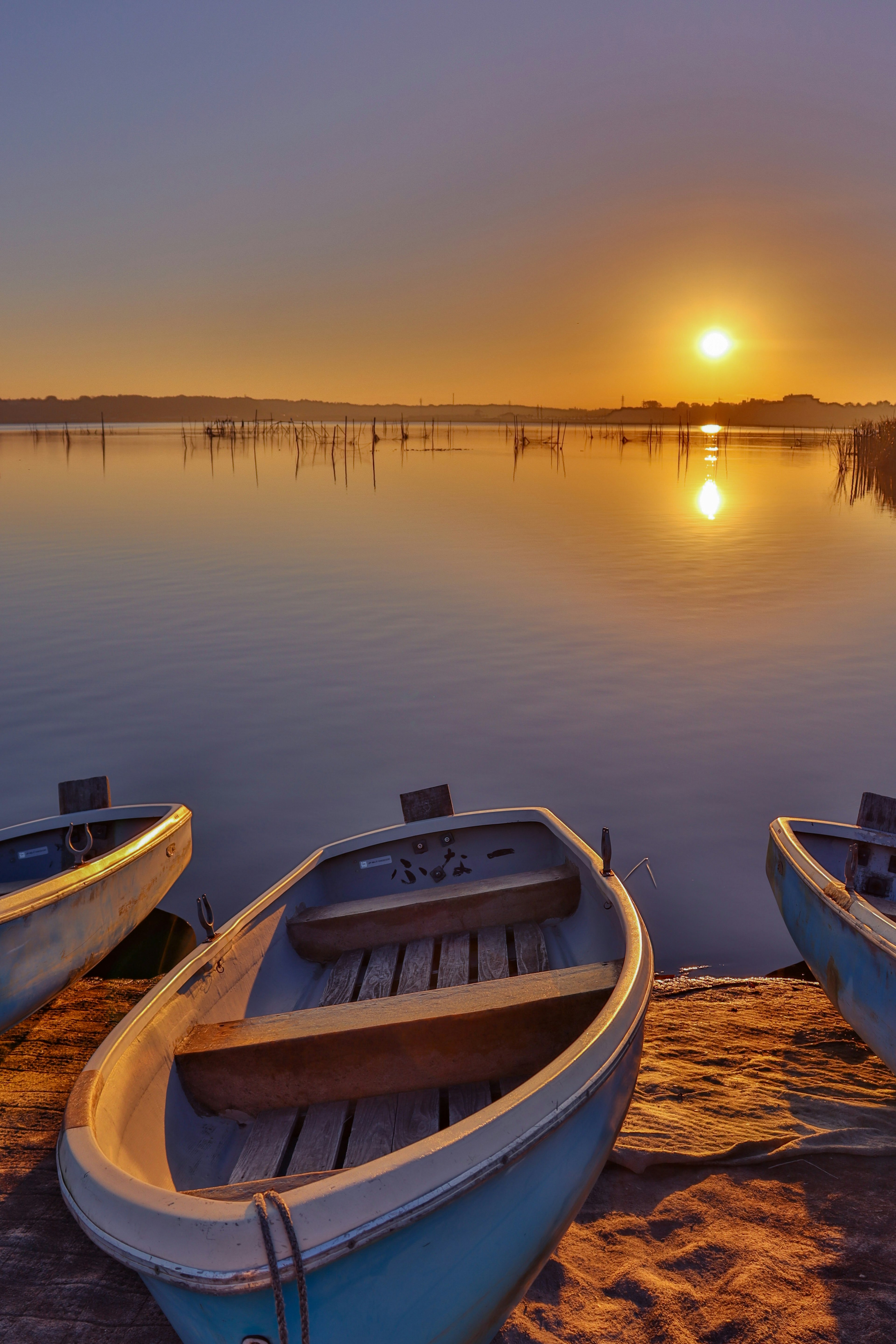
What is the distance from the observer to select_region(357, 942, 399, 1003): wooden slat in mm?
4480

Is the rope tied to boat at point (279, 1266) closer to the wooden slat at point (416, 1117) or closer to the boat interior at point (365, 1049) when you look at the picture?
the boat interior at point (365, 1049)

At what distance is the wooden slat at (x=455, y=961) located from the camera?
4.53 meters

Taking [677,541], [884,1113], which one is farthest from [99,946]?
[677,541]

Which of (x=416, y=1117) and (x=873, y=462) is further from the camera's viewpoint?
(x=873, y=462)

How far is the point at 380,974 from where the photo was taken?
465cm

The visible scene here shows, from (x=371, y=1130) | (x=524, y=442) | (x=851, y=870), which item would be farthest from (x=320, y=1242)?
(x=524, y=442)

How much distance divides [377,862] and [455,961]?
3.51 feet

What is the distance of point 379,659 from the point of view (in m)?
13.6

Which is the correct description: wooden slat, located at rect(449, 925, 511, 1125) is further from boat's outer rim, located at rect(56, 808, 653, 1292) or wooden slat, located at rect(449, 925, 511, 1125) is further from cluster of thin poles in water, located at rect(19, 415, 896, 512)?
cluster of thin poles in water, located at rect(19, 415, 896, 512)

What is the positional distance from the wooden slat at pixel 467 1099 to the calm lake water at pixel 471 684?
124 inches

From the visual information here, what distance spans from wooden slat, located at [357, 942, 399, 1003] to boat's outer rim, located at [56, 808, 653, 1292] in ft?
2.77

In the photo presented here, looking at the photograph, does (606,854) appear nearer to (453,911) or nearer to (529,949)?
(529,949)

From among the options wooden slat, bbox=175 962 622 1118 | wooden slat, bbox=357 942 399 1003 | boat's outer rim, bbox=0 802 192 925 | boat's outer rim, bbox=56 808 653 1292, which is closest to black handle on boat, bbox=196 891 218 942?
boat's outer rim, bbox=56 808 653 1292

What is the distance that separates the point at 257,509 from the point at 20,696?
2162 centimetres
